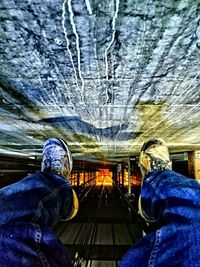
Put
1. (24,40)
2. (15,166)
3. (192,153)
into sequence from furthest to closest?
(192,153), (15,166), (24,40)

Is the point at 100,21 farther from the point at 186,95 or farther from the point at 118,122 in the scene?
the point at 118,122

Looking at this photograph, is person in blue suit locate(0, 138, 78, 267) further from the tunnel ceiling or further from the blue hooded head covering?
the blue hooded head covering

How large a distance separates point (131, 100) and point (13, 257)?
98 cm

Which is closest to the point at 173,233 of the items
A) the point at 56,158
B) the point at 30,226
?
the point at 30,226

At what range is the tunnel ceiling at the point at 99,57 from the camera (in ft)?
2.07

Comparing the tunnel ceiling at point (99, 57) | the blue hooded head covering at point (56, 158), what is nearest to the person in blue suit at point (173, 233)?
the tunnel ceiling at point (99, 57)

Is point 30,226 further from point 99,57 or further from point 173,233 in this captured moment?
point 99,57

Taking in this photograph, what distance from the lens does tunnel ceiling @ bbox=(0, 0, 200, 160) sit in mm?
632

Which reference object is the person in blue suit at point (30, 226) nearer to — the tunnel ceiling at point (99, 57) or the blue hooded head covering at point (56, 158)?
the tunnel ceiling at point (99, 57)

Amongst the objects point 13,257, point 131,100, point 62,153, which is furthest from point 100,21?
point 62,153

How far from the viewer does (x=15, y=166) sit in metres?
2.79

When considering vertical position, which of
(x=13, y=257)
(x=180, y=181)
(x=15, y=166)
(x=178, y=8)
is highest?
(x=178, y=8)

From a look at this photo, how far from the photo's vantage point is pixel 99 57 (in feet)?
2.85

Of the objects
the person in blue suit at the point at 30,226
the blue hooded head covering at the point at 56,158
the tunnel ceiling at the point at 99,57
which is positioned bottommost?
the person in blue suit at the point at 30,226
